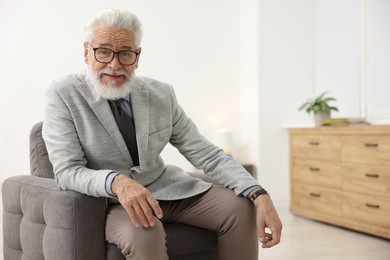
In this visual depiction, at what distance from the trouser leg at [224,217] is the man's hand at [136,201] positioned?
1.09ft

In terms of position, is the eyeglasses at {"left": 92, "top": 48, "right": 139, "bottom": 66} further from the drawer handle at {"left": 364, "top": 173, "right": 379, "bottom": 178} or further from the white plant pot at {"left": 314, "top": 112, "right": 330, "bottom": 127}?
the white plant pot at {"left": 314, "top": 112, "right": 330, "bottom": 127}

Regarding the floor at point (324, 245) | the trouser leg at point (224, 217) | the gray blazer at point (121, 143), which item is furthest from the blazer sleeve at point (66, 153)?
the floor at point (324, 245)

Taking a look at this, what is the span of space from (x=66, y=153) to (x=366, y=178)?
2388mm

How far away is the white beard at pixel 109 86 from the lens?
1.73 meters

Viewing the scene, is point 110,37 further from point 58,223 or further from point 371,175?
point 371,175

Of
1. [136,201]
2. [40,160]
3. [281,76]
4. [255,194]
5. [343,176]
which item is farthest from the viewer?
[281,76]

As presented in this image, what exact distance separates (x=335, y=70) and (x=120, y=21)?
120 inches

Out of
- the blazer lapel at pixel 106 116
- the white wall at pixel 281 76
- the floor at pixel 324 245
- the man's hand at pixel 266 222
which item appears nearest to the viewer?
the man's hand at pixel 266 222

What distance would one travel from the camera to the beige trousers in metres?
1.45

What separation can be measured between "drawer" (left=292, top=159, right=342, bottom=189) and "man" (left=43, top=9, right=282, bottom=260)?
6.56 ft

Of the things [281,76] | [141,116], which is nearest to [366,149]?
[281,76]

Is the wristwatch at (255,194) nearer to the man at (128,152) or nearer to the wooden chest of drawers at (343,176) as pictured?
the man at (128,152)

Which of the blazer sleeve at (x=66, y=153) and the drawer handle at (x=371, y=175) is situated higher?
the blazer sleeve at (x=66, y=153)

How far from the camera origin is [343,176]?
11.5 ft
